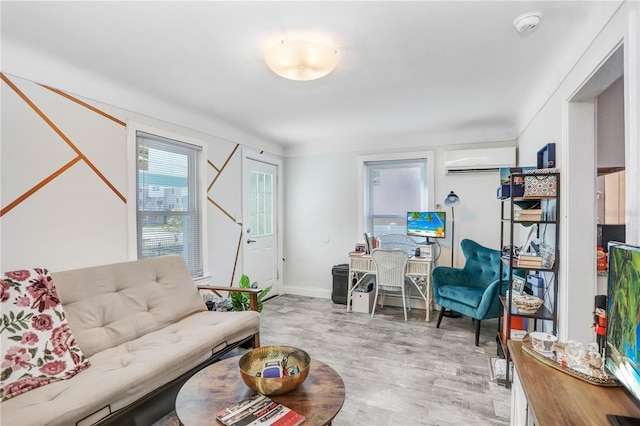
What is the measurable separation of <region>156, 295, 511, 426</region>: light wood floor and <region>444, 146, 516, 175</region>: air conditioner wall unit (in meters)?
1.83

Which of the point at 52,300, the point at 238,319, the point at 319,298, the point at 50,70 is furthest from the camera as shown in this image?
the point at 319,298

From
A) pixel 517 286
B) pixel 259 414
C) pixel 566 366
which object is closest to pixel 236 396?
pixel 259 414

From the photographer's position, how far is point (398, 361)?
2727 millimetres

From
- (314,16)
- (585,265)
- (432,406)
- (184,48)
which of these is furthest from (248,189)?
(585,265)

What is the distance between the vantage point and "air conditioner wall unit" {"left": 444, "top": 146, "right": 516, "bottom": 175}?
372 centimetres

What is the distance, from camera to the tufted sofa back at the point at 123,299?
6.54 feet

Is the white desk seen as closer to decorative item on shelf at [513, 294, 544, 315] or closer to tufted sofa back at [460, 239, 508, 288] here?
tufted sofa back at [460, 239, 508, 288]

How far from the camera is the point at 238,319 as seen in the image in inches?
97.7

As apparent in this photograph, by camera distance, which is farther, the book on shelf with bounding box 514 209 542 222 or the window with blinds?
the window with blinds

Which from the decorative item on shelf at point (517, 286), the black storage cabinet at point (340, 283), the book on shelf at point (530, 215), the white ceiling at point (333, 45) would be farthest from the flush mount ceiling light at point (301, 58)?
the black storage cabinet at point (340, 283)

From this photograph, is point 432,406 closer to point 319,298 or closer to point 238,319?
point 238,319

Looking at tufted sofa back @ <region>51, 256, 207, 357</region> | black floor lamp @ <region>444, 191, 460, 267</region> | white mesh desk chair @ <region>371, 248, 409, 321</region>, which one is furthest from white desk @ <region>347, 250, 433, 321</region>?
tufted sofa back @ <region>51, 256, 207, 357</region>

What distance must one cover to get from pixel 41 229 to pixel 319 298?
11.3 ft

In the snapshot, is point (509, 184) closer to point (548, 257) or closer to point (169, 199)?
point (548, 257)
